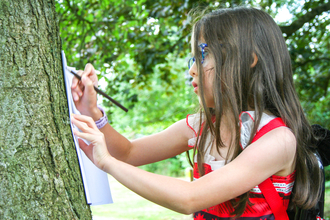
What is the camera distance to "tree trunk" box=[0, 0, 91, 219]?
0.99 m

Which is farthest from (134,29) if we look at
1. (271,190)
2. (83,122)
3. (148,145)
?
(271,190)

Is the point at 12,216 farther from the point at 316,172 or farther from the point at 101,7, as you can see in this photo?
the point at 101,7

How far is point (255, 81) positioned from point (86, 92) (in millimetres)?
756

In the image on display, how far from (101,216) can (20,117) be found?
7.23 metres

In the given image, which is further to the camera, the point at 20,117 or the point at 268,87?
the point at 268,87

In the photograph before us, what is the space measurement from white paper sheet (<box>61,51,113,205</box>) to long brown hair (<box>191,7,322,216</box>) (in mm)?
461

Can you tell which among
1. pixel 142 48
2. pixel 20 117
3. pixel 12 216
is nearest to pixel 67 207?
pixel 12 216

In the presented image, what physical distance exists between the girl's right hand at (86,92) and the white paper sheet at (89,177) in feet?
0.19

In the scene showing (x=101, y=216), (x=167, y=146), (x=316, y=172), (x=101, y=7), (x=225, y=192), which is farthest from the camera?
(x=101, y=216)

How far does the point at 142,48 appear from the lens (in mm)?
3785

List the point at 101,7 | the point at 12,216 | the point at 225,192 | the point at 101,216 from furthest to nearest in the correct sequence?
the point at 101,216, the point at 101,7, the point at 225,192, the point at 12,216

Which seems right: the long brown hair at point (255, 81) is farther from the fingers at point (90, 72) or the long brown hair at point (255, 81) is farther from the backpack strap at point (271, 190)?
the fingers at point (90, 72)

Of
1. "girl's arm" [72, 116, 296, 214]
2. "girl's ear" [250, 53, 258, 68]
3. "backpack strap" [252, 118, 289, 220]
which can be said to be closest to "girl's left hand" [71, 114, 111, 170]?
"girl's arm" [72, 116, 296, 214]

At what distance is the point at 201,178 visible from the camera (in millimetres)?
1113
